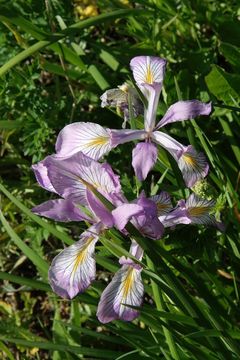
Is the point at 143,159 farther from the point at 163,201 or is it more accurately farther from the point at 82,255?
the point at 82,255

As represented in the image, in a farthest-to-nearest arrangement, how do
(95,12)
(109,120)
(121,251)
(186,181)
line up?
(95,12) → (109,120) → (186,181) → (121,251)

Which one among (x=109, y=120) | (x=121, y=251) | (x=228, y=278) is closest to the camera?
(x=121, y=251)

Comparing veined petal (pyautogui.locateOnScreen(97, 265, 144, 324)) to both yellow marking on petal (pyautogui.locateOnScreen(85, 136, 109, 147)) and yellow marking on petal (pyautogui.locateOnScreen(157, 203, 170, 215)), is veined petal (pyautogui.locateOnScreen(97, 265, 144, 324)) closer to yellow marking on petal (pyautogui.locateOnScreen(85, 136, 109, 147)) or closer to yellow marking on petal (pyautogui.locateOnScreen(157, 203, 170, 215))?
yellow marking on petal (pyautogui.locateOnScreen(157, 203, 170, 215))

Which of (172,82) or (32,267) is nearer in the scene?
(172,82)

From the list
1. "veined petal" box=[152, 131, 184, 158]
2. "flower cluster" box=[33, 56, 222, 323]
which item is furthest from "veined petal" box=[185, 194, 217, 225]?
"veined petal" box=[152, 131, 184, 158]

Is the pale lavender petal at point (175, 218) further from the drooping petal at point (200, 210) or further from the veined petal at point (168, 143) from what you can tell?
the veined petal at point (168, 143)

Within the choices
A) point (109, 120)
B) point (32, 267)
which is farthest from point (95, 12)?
point (32, 267)

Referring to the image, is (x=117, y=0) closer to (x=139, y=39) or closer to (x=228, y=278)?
(x=139, y=39)

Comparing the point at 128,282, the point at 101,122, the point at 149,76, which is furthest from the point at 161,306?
the point at 101,122
